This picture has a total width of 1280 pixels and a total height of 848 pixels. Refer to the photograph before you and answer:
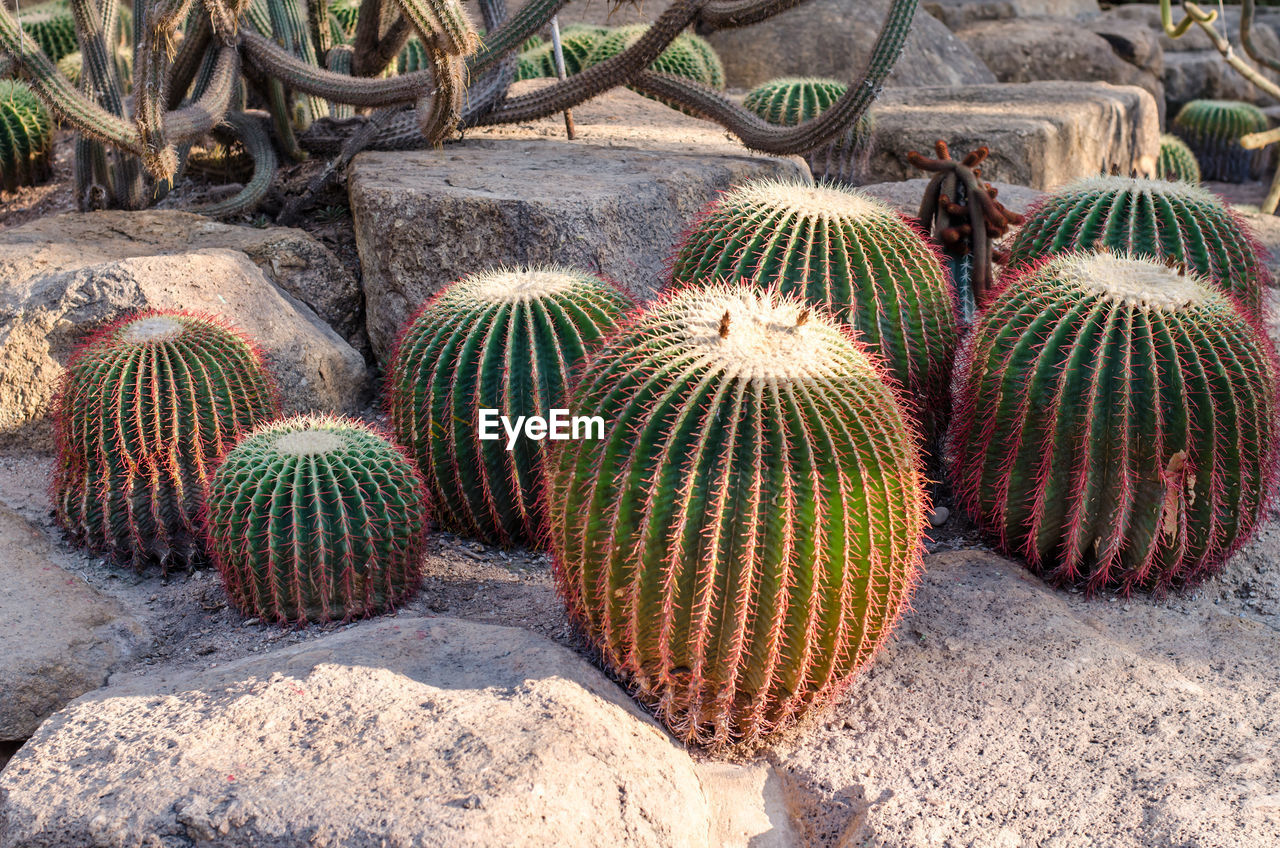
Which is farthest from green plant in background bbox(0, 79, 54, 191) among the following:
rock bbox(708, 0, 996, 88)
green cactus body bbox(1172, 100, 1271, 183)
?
green cactus body bbox(1172, 100, 1271, 183)

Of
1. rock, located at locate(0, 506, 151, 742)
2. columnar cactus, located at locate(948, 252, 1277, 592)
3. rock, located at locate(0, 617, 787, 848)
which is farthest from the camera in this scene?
columnar cactus, located at locate(948, 252, 1277, 592)

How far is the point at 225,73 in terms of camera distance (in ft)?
17.2

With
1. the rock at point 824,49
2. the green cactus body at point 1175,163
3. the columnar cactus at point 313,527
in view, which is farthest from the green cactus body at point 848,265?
the green cactus body at point 1175,163

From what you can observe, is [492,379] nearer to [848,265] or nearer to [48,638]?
[848,265]

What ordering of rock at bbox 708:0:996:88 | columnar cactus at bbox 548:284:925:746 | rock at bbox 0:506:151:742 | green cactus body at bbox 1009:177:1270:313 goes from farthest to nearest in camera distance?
1. rock at bbox 708:0:996:88
2. green cactus body at bbox 1009:177:1270:313
3. rock at bbox 0:506:151:742
4. columnar cactus at bbox 548:284:925:746

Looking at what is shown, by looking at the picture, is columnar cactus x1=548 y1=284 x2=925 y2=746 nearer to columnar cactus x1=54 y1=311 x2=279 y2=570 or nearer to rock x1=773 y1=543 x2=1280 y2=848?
rock x1=773 y1=543 x2=1280 y2=848

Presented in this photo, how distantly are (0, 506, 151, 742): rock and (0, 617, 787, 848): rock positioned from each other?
0.36 m

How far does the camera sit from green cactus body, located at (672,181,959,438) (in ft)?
10.7

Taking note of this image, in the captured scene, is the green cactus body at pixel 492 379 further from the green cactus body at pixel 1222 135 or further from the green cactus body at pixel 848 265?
the green cactus body at pixel 1222 135

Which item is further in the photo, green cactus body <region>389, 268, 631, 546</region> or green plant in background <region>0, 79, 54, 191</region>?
green plant in background <region>0, 79, 54, 191</region>

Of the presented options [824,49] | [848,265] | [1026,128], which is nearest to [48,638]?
[848,265]

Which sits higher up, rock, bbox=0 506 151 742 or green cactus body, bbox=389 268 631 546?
green cactus body, bbox=389 268 631 546

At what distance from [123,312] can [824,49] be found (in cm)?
767

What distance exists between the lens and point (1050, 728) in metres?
2.69
